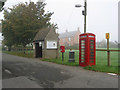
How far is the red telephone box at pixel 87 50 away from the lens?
8523 mm

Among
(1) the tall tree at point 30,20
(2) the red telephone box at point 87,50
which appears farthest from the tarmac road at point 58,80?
(1) the tall tree at point 30,20

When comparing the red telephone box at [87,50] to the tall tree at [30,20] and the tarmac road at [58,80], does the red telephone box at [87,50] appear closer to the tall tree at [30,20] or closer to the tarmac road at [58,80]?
the tarmac road at [58,80]

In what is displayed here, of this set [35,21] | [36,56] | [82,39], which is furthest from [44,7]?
[82,39]

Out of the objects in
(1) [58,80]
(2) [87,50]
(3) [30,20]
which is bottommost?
(1) [58,80]

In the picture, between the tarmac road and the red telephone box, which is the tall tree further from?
the tarmac road

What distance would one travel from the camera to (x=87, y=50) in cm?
852

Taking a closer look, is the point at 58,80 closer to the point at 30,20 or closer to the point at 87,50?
the point at 87,50

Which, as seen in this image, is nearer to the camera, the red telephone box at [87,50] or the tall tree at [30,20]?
the red telephone box at [87,50]

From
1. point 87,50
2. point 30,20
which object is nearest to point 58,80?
point 87,50

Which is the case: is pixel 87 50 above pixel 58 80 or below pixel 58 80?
above

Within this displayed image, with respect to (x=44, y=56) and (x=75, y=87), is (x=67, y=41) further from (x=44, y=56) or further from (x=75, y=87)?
(x=75, y=87)

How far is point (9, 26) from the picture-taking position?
23.1 metres

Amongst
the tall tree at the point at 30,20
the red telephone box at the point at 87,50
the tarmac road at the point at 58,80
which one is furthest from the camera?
the tall tree at the point at 30,20

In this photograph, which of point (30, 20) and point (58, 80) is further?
point (30, 20)
